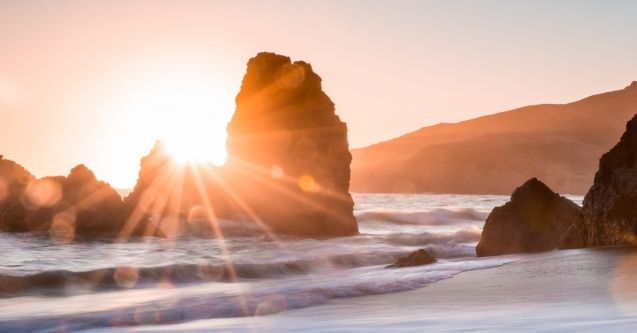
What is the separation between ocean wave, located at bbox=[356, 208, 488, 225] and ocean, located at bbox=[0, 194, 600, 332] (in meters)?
13.7

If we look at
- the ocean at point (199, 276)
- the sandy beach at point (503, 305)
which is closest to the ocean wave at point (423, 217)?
the ocean at point (199, 276)

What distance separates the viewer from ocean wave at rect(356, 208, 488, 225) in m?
47.7

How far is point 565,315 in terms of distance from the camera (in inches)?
225

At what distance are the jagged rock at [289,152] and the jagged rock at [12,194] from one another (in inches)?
456

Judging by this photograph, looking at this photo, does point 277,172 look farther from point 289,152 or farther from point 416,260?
point 416,260

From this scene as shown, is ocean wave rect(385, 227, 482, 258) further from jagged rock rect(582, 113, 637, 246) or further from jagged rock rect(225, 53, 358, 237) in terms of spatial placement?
jagged rock rect(582, 113, 637, 246)

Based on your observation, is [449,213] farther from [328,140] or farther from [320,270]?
[320,270]

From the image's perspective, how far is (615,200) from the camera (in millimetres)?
11883

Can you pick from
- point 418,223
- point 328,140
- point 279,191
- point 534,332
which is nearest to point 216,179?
point 279,191

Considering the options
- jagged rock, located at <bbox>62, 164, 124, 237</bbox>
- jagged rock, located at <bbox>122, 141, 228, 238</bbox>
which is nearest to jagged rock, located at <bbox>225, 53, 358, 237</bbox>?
jagged rock, located at <bbox>122, 141, 228, 238</bbox>

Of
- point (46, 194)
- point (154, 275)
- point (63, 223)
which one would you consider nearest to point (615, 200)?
point (154, 275)

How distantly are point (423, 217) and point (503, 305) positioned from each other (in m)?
44.0

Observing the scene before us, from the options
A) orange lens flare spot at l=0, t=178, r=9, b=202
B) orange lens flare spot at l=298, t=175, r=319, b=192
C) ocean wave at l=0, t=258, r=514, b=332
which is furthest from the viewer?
orange lens flare spot at l=298, t=175, r=319, b=192

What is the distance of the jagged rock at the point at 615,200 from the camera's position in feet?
37.8
